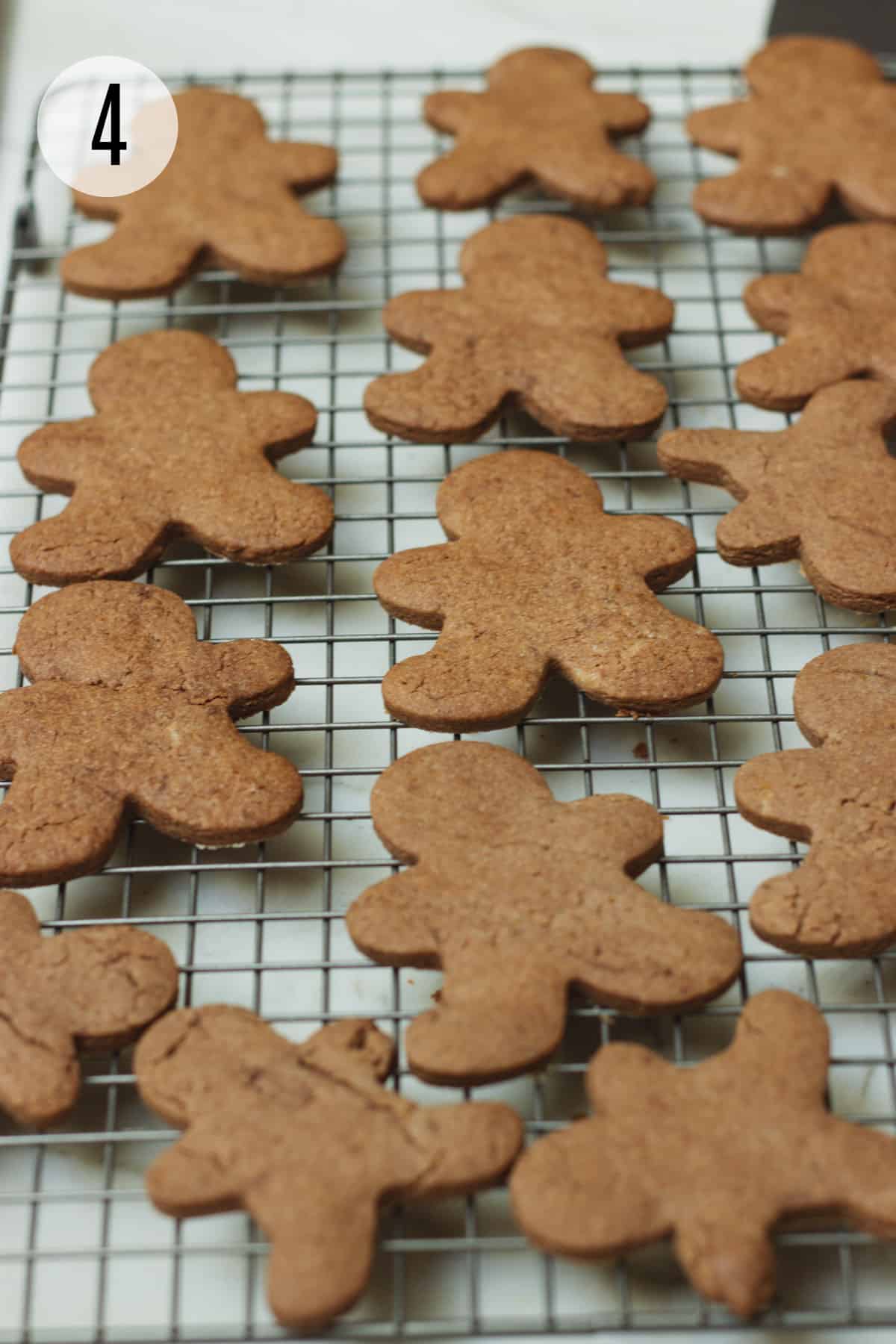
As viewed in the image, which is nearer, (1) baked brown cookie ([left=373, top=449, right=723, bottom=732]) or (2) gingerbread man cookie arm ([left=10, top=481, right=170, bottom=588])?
(1) baked brown cookie ([left=373, top=449, right=723, bottom=732])

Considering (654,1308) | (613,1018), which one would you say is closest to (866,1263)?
(654,1308)

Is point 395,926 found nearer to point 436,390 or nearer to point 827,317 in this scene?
point 436,390

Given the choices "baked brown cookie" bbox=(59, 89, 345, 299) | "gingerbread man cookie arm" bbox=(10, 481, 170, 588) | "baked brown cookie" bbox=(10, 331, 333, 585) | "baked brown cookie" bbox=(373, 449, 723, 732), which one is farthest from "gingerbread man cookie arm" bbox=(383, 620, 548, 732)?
"baked brown cookie" bbox=(59, 89, 345, 299)

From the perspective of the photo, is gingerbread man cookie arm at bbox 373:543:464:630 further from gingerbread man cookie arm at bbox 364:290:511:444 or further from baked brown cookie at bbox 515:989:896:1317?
baked brown cookie at bbox 515:989:896:1317

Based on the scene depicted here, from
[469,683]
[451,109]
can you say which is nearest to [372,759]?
[469,683]

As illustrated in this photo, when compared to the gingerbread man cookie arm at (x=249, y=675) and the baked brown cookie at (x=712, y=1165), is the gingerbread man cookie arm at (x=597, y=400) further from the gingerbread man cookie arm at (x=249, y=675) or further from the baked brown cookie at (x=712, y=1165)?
the baked brown cookie at (x=712, y=1165)
